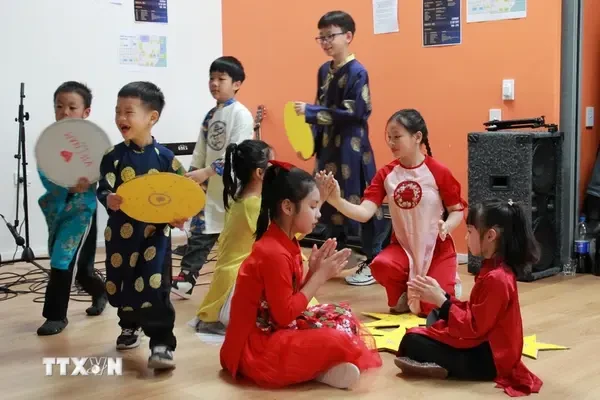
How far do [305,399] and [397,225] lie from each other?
1.36 metres

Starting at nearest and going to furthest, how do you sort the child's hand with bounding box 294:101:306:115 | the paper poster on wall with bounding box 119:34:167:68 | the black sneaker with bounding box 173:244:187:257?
the child's hand with bounding box 294:101:306:115 < the black sneaker with bounding box 173:244:187:257 < the paper poster on wall with bounding box 119:34:167:68

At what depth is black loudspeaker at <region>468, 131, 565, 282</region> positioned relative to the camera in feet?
14.0

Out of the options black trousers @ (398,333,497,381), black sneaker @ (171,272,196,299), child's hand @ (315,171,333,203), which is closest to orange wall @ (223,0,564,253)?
black sneaker @ (171,272,196,299)

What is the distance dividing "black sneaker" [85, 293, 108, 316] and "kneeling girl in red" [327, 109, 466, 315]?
49.8 inches

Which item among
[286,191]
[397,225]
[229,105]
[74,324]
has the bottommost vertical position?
[74,324]

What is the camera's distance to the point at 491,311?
251 centimetres

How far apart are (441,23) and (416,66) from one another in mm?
314

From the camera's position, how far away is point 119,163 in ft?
9.27

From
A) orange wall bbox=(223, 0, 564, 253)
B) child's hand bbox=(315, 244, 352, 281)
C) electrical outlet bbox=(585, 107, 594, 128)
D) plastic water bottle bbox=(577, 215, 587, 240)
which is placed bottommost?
plastic water bottle bbox=(577, 215, 587, 240)

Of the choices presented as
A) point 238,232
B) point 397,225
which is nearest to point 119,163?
point 238,232

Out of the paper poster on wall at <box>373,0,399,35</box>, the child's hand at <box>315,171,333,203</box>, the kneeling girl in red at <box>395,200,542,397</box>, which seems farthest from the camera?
the paper poster on wall at <box>373,0,399,35</box>

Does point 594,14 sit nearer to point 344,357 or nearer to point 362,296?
point 362,296

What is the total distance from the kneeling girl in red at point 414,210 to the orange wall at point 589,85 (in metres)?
1.46

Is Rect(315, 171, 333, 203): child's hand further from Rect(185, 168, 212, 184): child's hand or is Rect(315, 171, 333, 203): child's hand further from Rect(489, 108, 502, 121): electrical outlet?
Rect(489, 108, 502, 121): electrical outlet
